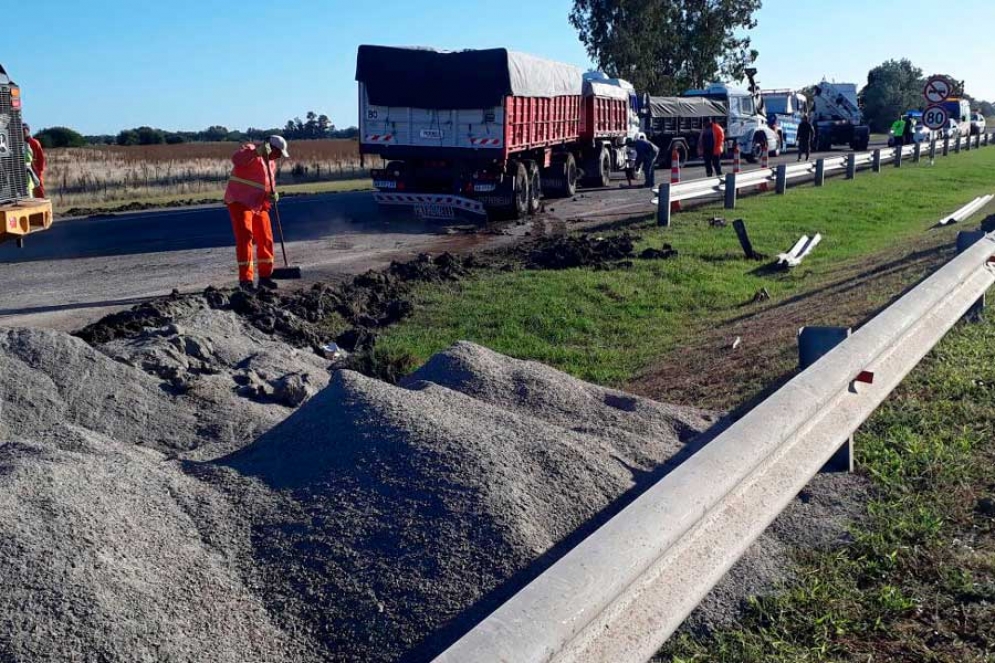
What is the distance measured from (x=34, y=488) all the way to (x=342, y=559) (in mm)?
1039

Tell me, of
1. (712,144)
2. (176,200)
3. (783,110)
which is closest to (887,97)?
(783,110)

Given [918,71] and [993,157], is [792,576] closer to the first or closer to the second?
[993,157]

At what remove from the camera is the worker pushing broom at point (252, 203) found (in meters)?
11.9

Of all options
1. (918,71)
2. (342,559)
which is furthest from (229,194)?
(918,71)

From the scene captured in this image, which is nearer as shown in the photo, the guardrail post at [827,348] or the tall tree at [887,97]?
the guardrail post at [827,348]

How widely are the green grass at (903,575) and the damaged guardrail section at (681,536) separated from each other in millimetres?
399

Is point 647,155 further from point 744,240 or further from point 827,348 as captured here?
point 827,348

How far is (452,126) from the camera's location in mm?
18844

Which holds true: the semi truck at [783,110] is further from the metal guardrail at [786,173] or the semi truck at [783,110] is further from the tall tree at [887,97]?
the tall tree at [887,97]

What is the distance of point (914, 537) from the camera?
390 centimetres

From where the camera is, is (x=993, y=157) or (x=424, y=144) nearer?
(x=424, y=144)

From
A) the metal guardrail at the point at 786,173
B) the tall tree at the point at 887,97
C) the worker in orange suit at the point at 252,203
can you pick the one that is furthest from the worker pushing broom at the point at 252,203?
the tall tree at the point at 887,97

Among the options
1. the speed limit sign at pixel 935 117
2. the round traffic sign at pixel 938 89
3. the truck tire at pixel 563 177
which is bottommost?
the truck tire at pixel 563 177

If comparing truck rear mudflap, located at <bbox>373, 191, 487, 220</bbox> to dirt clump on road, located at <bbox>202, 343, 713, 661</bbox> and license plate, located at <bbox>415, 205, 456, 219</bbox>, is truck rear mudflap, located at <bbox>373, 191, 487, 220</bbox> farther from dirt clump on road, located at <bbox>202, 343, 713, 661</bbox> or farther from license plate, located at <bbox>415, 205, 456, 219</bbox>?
Answer: dirt clump on road, located at <bbox>202, 343, 713, 661</bbox>
